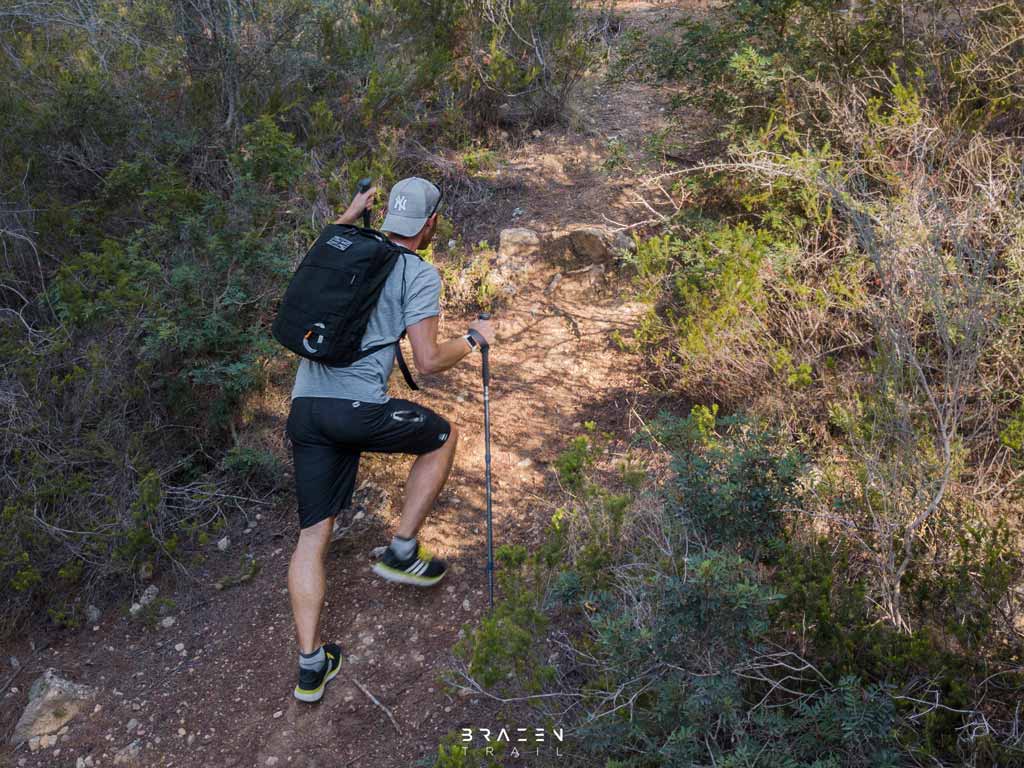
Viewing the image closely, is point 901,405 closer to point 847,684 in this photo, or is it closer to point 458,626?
point 847,684

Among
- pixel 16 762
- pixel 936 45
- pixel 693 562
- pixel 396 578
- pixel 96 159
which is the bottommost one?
pixel 16 762

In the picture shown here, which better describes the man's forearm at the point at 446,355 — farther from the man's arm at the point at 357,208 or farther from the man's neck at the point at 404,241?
the man's arm at the point at 357,208

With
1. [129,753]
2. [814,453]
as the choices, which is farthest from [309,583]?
[814,453]

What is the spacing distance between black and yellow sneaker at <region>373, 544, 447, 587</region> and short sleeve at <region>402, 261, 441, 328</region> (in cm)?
109

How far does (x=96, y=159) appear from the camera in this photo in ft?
20.2

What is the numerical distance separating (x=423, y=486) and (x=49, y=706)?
70.8 inches

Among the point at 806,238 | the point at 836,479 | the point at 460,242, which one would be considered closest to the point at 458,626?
the point at 836,479

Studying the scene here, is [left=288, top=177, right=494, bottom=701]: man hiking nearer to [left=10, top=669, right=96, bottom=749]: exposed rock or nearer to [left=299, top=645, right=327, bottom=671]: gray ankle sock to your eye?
[left=299, top=645, right=327, bottom=671]: gray ankle sock

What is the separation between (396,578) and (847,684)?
2.07 m

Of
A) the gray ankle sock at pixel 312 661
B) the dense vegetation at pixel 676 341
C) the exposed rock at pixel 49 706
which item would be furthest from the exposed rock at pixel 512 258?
the exposed rock at pixel 49 706

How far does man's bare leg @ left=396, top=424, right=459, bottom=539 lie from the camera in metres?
3.81

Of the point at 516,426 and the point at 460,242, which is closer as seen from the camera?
the point at 516,426

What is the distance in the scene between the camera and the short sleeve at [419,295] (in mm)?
3508

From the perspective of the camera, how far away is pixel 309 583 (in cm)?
346
